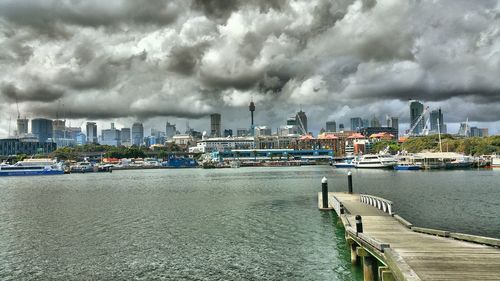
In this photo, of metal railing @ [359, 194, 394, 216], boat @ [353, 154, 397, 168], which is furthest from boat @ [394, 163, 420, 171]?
metal railing @ [359, 194, 394, 216]

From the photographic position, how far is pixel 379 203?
137 feet

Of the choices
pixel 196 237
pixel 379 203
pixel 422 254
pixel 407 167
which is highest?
pixel 422 254

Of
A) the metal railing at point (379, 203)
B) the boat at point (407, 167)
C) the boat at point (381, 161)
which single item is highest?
the metal railing at point (379, 203)

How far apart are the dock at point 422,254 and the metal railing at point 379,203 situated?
6.57 metres

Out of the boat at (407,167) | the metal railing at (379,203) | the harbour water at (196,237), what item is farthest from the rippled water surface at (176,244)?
the boat at (407,167)

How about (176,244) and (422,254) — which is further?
(176,244)

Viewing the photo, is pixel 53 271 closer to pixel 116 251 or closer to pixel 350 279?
pixel 116 251

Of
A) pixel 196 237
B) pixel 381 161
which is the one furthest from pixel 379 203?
pixel 381 161

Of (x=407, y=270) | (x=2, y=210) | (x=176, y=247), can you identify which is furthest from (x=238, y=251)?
(x=2, y=210)

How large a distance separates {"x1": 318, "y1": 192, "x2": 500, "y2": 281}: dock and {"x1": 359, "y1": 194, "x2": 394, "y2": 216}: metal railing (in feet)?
21.5

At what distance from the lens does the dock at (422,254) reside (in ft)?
54.2

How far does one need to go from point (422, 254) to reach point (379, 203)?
73.9 feet

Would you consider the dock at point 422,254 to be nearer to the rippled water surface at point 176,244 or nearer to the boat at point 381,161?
the rippled water surface at point 176,244

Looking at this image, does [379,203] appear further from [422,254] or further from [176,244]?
[422,254]
